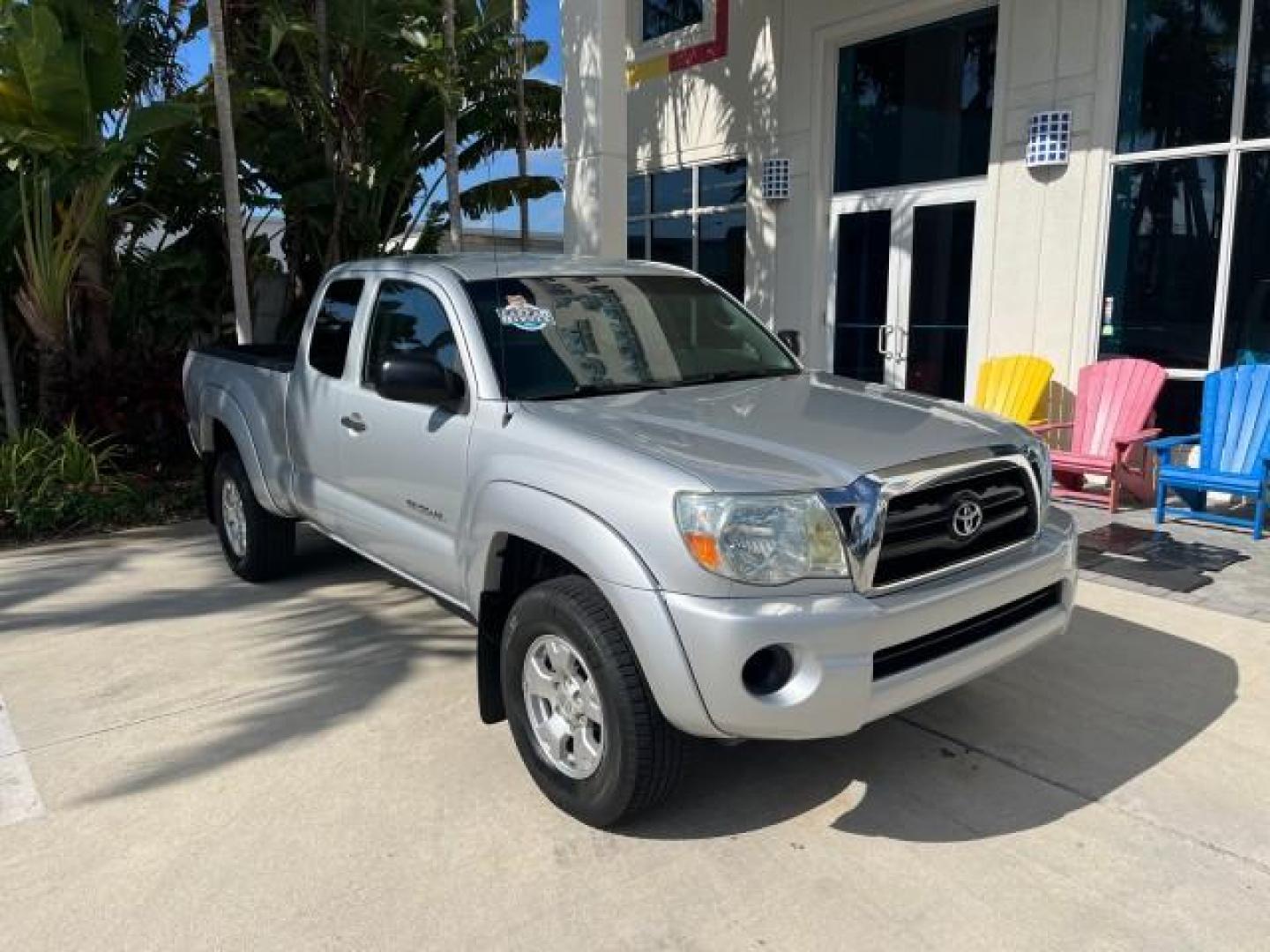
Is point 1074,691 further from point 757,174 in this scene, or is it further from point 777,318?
point 757,174

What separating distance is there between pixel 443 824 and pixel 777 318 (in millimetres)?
8573

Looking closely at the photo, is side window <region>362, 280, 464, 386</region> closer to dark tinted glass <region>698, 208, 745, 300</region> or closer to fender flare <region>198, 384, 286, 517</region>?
fender flare <region>198, 384, 286, 517</region>

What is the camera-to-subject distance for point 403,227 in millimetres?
12750

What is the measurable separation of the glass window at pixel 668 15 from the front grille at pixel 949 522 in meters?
10.00

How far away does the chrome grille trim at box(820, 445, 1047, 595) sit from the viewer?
9.50 feet

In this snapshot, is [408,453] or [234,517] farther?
[234,517]

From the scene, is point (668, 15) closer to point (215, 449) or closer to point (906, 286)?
point (906, 286)

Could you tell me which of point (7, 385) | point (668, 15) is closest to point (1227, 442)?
point (668, 15)

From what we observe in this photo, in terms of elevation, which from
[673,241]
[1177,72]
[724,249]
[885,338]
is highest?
[1177,72]

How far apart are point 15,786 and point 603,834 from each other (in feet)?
7.16

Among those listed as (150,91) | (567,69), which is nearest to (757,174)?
(567,69)

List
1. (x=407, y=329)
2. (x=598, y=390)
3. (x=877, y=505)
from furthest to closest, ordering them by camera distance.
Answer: (x=407, y=329) < (x=598, y=390) < (x=877, y=505)

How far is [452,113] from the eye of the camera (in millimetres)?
10133

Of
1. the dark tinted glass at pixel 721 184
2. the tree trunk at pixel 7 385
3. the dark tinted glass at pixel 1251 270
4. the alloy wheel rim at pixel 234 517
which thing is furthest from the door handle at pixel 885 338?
the tree trunk at pixel 7 385
